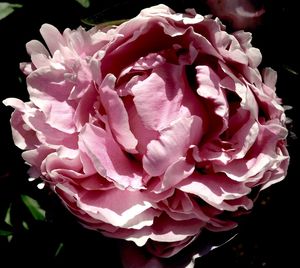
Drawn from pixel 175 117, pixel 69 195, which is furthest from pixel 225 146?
pixel 69 195

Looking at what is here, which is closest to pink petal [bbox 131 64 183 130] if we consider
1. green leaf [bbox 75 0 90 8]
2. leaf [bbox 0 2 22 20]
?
green leaf [bbox 75 0 90 8]

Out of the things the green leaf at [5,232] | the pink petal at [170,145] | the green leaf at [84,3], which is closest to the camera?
the pink petal at [170,145]

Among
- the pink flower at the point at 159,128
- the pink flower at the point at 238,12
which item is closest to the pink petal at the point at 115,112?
the pink flower at the point at 159,128

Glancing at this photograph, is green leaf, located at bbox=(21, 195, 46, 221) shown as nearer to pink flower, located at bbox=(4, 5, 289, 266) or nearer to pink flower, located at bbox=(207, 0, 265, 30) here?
pink flower, located at bbox=(4, 5, 289, 266)

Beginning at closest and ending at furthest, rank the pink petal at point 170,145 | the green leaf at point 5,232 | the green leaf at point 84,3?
the pink petal at point 170,145
the green leaf at point 84,3
the green leaf at point 5,232

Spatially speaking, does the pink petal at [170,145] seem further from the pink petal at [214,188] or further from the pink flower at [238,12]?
the pink flower at [238,12]

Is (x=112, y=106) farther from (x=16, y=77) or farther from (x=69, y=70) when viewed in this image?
(x=16, y=77)
